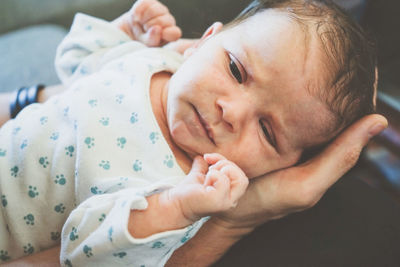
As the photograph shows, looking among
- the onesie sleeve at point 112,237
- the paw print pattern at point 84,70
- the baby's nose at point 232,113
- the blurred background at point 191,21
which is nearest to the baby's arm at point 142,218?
the onesie sleeve at point 112,237

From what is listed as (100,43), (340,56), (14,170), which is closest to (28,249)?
(14,170)

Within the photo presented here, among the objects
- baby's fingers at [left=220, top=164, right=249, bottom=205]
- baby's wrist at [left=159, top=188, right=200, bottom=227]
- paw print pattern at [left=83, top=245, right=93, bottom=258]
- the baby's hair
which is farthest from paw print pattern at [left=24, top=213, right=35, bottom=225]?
the baby's hair

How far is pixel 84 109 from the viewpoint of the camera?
0.85m

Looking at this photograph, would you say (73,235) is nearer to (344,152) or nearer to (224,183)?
(224,183)

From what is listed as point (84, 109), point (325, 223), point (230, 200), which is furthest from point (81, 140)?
point (325, 223)

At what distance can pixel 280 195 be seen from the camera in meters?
0.86

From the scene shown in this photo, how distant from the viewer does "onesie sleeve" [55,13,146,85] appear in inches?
42.7

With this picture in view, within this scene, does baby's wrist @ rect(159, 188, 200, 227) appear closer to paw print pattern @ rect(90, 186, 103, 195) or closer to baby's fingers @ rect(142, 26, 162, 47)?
paw print pattern @ rect(90, 186, 103, 195)

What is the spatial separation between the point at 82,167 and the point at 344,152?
59cm

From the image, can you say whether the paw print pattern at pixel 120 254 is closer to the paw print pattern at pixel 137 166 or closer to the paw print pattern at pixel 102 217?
the paw print pattern at pixel 102 217

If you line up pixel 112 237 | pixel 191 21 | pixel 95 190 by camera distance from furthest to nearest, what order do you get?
pixel 191 21 < pixel 95 190 < pixel 112 237

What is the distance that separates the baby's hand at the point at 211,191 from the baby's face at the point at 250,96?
124 millimetres

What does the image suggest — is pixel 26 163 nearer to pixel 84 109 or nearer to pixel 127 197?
pixel 84 109

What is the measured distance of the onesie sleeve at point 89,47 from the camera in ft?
3.56
